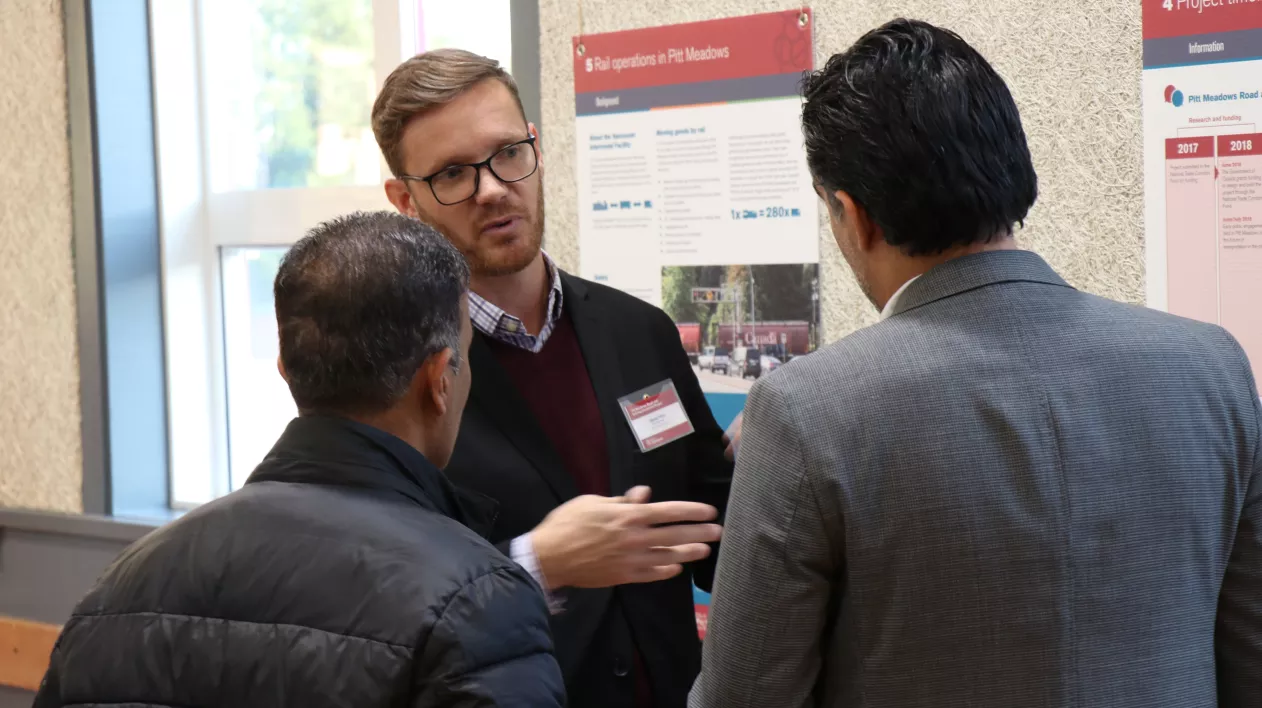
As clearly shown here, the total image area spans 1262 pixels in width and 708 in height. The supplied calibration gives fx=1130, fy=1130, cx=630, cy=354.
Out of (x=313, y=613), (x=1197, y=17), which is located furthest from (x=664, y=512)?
(x=1197, y=17)

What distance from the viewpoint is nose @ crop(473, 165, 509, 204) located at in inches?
63.2

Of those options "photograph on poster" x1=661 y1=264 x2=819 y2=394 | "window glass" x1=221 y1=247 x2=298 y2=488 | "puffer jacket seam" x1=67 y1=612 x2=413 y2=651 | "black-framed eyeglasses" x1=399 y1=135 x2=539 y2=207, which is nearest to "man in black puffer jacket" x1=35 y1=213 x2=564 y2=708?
"puffer jacket seam" x1=67 y1=612 x2=413 y2=651

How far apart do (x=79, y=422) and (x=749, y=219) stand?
200 centimetres

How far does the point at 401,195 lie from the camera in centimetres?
168

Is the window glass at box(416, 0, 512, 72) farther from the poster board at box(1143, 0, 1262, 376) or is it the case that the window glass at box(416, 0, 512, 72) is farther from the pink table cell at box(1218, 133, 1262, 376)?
the pink table cell at box(1218, 133, 1262, 376)

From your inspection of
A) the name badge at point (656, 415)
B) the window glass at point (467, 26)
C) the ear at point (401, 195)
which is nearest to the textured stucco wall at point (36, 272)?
the window glass at point (467, 26)

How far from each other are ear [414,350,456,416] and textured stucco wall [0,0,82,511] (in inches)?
90.4

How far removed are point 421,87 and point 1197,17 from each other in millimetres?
1146

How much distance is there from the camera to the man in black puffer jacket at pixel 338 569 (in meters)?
0.90

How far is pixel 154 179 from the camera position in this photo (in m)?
3.09

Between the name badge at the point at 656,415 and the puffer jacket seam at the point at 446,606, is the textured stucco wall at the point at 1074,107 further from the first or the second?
the puffer jacket seam at the point at 446,606

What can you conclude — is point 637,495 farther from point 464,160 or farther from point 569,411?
point 464,160

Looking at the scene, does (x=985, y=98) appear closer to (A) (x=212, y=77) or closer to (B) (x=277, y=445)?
(B) (x=277, y=445)

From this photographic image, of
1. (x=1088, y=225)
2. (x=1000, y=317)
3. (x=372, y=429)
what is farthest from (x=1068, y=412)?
(x=1088, y=225)
